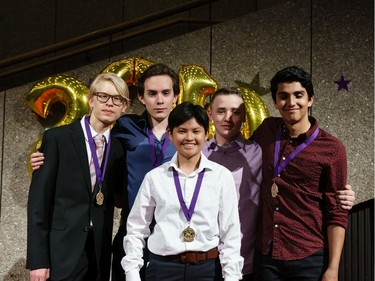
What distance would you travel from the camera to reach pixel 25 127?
365cm

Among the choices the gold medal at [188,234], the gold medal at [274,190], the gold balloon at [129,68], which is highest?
the gold balloon at [129,68]

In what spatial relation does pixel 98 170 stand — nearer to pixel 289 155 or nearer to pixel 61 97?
pixel 289 155

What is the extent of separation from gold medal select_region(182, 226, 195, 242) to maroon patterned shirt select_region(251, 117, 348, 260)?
403 mm

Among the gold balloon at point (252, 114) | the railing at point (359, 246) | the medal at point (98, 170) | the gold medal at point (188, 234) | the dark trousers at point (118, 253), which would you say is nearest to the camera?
the gold medal at point (188, 234)

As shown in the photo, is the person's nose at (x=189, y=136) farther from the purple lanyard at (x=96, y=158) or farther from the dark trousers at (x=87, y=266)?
the dark trousers at (x=87, y=266)

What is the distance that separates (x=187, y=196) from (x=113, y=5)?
3152mm

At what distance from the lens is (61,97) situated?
343 centimetres

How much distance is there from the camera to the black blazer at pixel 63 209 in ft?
7.60

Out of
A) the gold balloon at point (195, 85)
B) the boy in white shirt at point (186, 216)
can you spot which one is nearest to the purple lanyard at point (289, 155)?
the boy in white shirt at point (186, 216)

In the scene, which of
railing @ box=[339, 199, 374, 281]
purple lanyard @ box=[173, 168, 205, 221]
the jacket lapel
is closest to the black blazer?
the jacket lapel

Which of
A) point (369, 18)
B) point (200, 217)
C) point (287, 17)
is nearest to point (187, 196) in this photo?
point (200, 217)

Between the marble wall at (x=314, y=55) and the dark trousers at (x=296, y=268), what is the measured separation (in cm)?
168

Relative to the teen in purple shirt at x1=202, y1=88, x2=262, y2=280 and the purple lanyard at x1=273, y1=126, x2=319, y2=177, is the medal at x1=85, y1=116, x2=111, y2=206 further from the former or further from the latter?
the purple lanyard at x1=273, y1=126, x2=319, y2=177

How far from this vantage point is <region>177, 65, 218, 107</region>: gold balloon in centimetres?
342
